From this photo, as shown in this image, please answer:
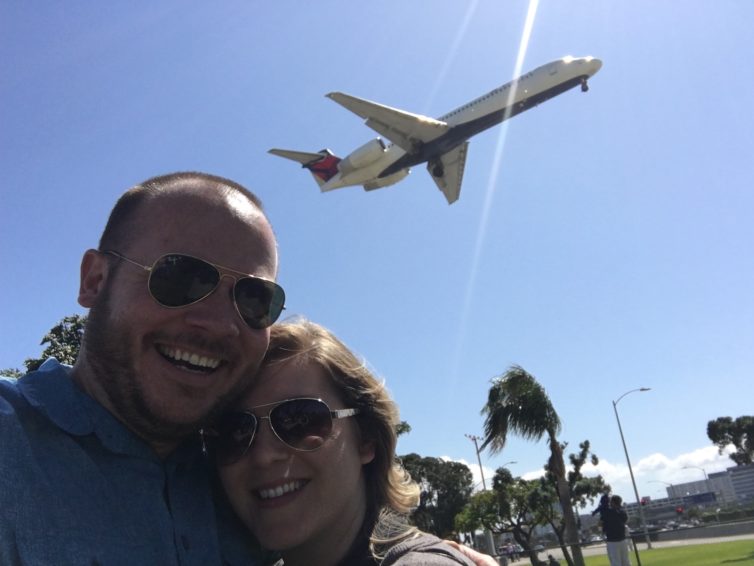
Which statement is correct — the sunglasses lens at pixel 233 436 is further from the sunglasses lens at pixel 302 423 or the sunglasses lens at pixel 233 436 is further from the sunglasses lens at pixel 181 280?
the sunglasses lens at pixel 181 280

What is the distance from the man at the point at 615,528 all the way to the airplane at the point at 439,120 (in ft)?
81.7

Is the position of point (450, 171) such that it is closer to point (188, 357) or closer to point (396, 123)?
point (396, 123)

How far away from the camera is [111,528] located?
1.50 metres

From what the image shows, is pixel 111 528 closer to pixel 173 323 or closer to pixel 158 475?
pixel 158 475

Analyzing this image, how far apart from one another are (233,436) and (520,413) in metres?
12.1

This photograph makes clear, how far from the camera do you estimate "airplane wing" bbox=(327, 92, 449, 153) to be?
3033 cm

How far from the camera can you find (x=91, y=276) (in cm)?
186

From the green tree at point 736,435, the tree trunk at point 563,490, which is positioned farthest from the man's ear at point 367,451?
the green tree at point 736,435

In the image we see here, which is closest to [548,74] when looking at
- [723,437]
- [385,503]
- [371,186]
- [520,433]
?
[371,186]

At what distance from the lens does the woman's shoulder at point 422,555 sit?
1.52m

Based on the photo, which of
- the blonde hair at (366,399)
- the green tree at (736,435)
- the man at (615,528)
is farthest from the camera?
the green tree at (736,435)

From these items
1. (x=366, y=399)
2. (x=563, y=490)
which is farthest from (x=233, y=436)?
(x=563, y=490)

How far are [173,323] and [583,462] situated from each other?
27933mm

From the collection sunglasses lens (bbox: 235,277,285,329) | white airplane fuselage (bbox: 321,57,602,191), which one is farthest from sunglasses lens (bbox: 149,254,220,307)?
white airplane fuselage (bbox: 321,57,602,191)
